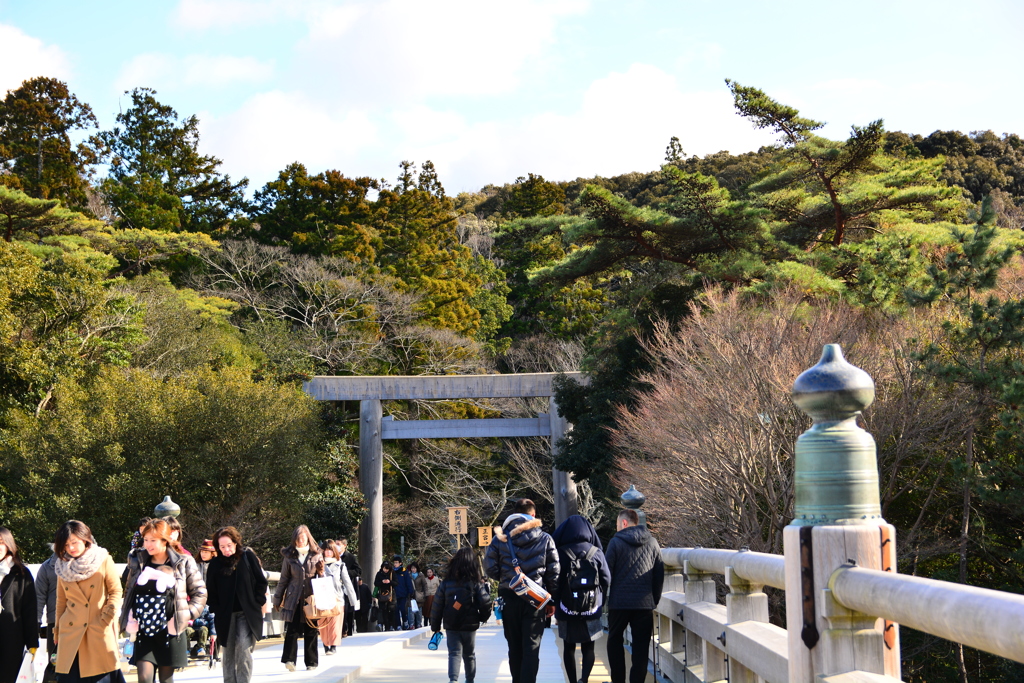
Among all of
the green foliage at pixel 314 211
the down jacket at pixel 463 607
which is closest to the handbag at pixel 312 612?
the down jacket at pixel 463 607

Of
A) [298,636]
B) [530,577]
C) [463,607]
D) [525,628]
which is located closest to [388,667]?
[298,636]

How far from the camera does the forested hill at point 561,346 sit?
1603 cm

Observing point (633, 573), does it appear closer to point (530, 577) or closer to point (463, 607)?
point (530, 577)

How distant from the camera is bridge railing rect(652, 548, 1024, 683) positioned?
225cm

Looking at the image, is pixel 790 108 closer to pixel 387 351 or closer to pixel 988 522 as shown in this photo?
pixel 988 522

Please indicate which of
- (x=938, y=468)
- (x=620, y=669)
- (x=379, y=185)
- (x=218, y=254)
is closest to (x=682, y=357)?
(x=938, y=468)

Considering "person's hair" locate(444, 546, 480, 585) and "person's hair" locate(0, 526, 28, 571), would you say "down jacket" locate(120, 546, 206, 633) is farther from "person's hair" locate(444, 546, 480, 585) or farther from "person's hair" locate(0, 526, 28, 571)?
"person's hair" locate(444, 546, 480, 585)

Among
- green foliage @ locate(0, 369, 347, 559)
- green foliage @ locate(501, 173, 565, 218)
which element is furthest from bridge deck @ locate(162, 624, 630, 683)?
green foliage @ locate(501, 173, 565, 218)

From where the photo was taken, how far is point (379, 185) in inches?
1766

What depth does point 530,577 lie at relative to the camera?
7398mm

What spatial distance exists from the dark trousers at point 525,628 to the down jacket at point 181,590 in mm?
2195

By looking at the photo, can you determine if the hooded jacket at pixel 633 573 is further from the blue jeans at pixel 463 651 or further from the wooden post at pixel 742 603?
the wooden post at pixel 742 603

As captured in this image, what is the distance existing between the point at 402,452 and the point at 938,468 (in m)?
22.3

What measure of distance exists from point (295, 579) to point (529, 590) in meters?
3.14
